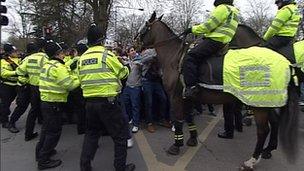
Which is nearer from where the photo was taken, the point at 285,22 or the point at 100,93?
the point at 100,93

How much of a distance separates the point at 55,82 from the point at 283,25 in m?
4.18

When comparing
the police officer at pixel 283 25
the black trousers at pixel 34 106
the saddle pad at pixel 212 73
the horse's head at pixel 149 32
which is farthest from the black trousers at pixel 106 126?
the police officer at pixel 283 25

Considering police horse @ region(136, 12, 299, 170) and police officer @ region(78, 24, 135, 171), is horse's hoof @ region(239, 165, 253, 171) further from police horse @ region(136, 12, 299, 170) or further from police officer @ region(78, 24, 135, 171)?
police officer @ region(78, 24, 135, 171)

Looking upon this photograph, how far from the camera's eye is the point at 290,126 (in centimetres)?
536

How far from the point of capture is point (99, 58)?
5.41m

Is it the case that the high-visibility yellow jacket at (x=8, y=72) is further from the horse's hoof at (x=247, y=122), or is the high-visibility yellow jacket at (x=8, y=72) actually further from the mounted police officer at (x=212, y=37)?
the horse's hoof at (x=247, y=122)

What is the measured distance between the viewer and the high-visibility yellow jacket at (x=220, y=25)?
20.0 ft

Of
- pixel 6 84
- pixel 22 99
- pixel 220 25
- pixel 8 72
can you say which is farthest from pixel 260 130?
pixel 6 84

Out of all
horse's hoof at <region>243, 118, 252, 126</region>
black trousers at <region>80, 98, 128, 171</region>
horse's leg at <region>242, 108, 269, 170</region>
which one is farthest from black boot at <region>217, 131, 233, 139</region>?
black trousers at <region>80, 98, 128, 171</region>

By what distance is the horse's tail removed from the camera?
17.6ft

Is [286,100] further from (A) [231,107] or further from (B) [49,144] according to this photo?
(B) [49,144]

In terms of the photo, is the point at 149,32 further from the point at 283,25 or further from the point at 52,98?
the point at 283,25

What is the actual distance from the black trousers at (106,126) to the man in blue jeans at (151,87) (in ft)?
8.95

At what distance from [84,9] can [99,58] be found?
61.1 ft
